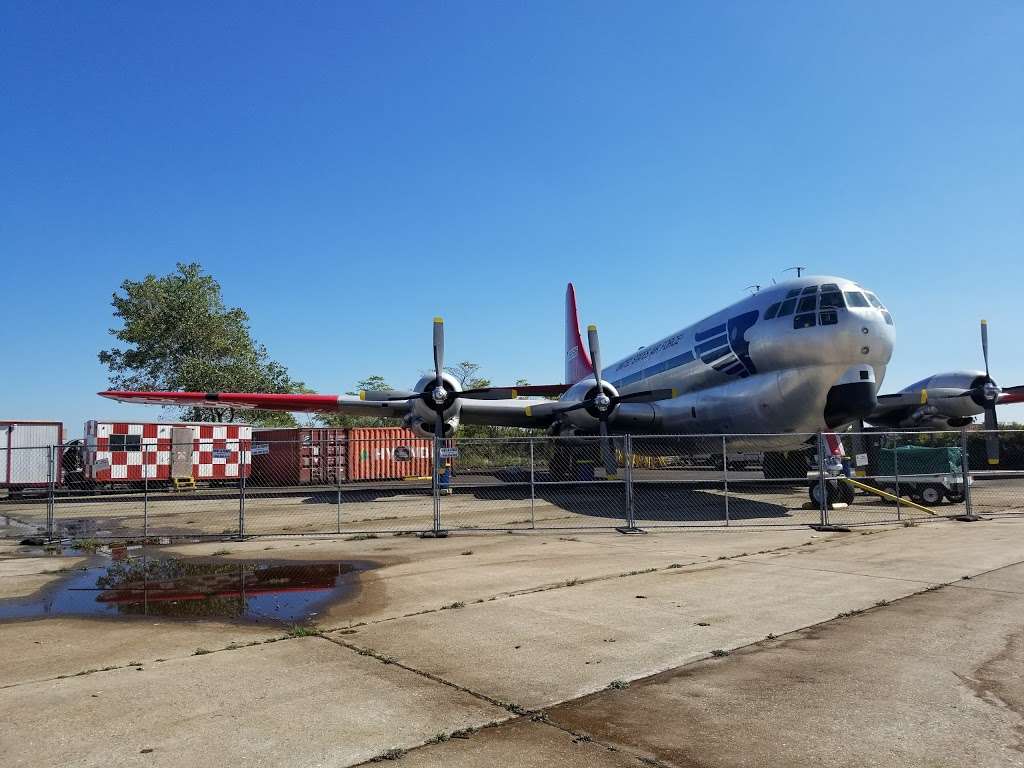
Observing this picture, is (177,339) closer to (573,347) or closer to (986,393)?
(573,347)

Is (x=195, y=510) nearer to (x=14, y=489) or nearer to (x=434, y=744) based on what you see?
(x=14, y=489)

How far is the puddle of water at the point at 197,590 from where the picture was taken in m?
6.57

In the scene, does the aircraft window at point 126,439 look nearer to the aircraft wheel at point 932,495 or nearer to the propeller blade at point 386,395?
the propeller blade at point 386,395

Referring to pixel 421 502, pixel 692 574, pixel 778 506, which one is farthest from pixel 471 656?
pixel 421 502

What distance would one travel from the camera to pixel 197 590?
7.62 meters

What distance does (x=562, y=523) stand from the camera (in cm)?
1401

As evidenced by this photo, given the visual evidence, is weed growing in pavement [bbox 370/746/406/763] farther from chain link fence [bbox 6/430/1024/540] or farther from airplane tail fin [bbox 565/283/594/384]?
airplane tail fin [bbox 565/283/594/384]

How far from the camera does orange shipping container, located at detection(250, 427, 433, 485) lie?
30.2m

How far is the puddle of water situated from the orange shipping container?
754 inches

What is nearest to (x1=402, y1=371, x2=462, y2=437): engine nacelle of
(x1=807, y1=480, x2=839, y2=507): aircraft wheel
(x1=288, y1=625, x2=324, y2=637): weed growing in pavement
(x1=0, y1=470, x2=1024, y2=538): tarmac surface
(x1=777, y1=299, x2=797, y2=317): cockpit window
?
(x1=0, y1=470, x2=1024, y2=538): tarmac surface

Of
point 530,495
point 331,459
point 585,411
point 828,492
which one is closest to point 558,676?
point 530,495

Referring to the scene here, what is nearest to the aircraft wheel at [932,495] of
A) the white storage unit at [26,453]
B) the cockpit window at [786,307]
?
the cockpit window at [786,307]

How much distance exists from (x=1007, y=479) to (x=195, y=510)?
Result: 3081 centimetres

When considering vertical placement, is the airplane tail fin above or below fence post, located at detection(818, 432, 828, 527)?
above
